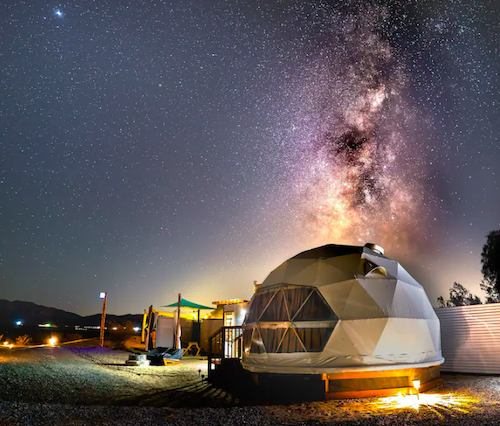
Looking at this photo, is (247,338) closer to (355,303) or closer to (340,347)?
(340,347)

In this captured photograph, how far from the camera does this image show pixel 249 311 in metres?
11.5

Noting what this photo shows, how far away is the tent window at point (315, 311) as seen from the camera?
9.32m

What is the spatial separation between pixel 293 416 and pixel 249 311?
475 centimetres

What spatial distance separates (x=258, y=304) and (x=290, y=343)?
1863 millimetres

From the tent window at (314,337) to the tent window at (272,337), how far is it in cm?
54

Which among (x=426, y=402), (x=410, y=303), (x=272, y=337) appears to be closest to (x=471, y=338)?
(x=410, y=303)

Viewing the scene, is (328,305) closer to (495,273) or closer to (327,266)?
(327,266)

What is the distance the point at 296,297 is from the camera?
9.97m

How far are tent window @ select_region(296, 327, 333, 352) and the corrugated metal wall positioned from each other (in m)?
7.27

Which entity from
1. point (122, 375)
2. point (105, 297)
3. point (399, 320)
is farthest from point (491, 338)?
point (105, 297)

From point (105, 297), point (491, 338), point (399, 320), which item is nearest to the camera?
point (399, 320)

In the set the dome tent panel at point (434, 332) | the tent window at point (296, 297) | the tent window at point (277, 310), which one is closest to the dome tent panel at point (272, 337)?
the tent window at point (277, 310)

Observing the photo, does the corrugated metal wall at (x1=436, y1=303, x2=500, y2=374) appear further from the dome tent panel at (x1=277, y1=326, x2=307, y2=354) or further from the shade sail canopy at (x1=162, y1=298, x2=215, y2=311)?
the shade sail canopy at (x1=162, y1=298, x2=215, y2=311)

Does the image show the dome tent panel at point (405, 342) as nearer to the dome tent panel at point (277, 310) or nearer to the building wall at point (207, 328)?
the dome tent panel at point (277, 310)
